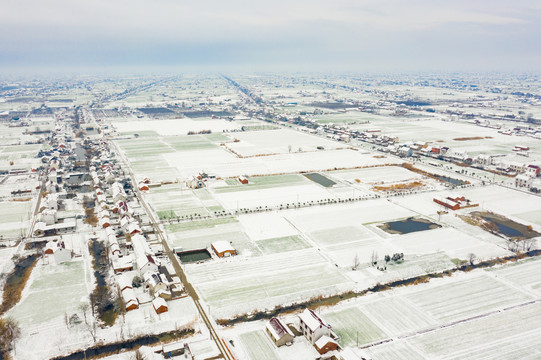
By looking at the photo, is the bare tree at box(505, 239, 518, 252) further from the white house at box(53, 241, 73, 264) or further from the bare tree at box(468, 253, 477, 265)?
the white house at box(53, 241, 73, 264)

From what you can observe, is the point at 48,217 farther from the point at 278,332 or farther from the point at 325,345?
the point at 325,345

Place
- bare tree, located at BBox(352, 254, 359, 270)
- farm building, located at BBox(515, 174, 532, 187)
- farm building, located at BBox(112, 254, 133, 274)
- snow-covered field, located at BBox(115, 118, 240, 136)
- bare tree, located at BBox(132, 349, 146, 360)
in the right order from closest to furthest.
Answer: bare tree, located at BBox(132, 349, 146, 360)
farm building, located at BBox(112, 254, 133, 274)
bare tree, located at BBox(352, 254, 359, 270)
farm building, located at BBox(515, 174, 532, 187)
snow-covered field, located at BBox(115, 118, 240, 136)

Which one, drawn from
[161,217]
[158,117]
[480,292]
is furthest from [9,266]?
[158,117]

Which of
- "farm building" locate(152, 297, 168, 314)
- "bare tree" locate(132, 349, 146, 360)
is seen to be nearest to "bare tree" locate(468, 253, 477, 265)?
"farm building" locate(152, 297, 168, 314)

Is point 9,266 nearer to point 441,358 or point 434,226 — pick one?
point 441,358

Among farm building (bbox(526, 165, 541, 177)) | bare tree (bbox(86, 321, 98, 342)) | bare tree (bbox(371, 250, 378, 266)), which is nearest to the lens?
bare tree (bbox(86, 321, 98, 342))

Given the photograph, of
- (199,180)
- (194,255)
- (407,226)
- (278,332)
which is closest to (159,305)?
(278,332)
